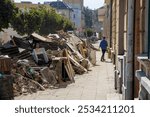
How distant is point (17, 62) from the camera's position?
15.9 meters

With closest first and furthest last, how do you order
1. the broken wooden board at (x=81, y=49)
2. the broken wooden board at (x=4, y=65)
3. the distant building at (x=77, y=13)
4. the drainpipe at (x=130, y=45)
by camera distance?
the drainpipe at (x=130, y=45) < the broken wooden board at (x=4, y=65) < the broken wooden board at (x=81, y=49) < the distant building at (x=77, y=13)

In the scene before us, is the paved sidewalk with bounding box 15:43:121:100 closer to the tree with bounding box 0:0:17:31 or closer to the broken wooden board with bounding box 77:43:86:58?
the broken wooden board with bounding box 77:43:86:58

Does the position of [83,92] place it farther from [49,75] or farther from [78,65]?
[78,65]

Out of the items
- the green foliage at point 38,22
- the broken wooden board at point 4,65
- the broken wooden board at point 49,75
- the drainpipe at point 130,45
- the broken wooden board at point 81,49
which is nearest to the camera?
the drainpipe at point 130,45

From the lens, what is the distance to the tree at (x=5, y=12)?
3008 centimetres

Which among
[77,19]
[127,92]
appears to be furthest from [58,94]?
[77,19]

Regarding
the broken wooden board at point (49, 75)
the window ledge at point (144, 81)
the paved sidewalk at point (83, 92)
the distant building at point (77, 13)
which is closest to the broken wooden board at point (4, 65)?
the paved sidewalk at point (83, 92)

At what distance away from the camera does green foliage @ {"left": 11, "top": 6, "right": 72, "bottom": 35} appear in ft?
145

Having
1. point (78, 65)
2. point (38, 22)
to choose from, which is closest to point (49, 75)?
point (78, 65)

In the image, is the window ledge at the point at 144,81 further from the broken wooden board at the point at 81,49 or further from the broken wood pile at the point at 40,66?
the broken wooden board at the point at 81,49

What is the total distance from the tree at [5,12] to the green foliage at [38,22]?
24.2ft

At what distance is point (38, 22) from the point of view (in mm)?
46656

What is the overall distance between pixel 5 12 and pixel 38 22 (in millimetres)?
16123

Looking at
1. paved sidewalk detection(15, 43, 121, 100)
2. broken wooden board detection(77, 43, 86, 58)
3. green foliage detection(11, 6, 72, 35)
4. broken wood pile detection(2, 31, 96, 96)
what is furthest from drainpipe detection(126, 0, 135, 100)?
green foliage detection(11, 6, 72, 35)
